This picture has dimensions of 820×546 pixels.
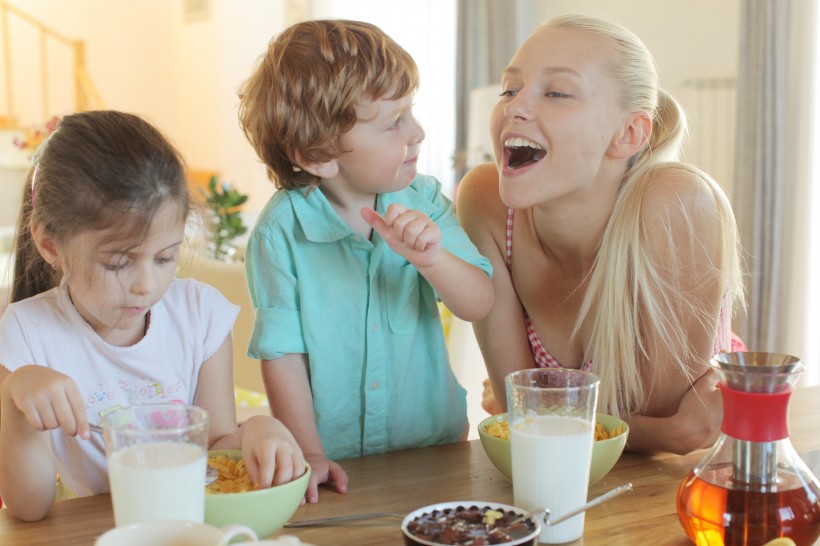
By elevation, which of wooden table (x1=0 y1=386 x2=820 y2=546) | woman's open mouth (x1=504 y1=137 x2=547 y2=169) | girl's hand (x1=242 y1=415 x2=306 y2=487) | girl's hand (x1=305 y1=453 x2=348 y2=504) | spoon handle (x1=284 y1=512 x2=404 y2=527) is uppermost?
woman's open mouth (x1=504 y1=137 x2=547 y2=169)

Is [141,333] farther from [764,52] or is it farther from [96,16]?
[96,16]

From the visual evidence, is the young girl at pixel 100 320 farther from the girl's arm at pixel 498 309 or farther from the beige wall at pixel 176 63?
the beige wall at pixel 176 63

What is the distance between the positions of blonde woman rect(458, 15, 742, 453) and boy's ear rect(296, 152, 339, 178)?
0.26 m

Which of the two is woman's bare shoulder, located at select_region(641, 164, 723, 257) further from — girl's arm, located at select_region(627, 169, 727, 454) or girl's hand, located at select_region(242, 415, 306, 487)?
girl's hand, located at select_region(242, 415, 306, 487)

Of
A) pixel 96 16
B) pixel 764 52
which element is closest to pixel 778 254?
pixel 764 52

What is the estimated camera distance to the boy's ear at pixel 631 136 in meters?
1.49

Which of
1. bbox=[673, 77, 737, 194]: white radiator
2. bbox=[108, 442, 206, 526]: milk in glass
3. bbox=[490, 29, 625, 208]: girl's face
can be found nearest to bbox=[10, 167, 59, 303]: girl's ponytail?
bbox=[108, 442, 206, 526]: milk in glass

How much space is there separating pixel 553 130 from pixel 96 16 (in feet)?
24.5

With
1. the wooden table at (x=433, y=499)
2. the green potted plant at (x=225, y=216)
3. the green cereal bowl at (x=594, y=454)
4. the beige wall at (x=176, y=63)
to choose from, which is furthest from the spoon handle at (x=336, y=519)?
the beige wall at (x=176, y=63)

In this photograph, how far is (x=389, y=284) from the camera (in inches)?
Result: 58.6

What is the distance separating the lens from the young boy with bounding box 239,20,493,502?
4.50ft

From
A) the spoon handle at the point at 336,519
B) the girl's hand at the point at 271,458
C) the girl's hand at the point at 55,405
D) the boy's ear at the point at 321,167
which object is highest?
the boy's ear at the point at 321,167

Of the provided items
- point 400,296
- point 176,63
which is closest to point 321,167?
point 400,296

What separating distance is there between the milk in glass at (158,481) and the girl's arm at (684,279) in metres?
0.79
